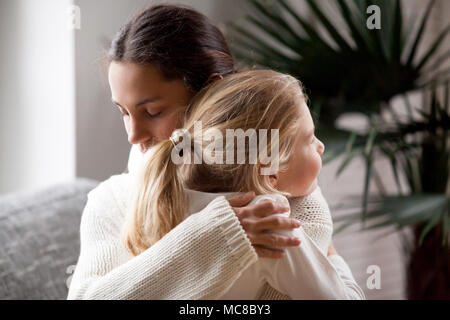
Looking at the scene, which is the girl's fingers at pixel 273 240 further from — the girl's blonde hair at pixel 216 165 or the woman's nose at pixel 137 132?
the woman's nose at pixel 137 132

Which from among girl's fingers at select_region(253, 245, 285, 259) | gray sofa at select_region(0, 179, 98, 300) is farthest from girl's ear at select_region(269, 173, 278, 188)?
gray sofa at select_region(0, 179, 98, 300)

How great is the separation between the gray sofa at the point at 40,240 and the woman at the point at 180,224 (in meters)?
0.41

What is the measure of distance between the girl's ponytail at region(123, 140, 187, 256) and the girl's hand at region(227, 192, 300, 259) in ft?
0.27

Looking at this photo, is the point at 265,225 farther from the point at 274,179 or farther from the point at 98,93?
the point at 98,93

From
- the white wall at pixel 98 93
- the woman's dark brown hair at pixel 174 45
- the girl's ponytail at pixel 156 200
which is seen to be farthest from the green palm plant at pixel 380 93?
the girl's ponytail at pixel 156 200

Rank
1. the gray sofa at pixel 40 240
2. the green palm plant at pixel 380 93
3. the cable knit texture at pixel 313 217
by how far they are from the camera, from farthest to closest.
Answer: the green palm plant at pixel 380 93 → the gray sofa at pixel 40 240 → the cable knit texture at pixel 313 217

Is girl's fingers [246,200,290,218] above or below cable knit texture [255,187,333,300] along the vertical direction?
above

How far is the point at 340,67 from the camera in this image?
5.47 feet

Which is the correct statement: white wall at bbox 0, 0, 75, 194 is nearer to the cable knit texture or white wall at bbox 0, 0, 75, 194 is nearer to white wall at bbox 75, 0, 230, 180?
white wall at bbox 75, 0, 230, 180

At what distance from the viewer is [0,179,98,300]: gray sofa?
1.15 m

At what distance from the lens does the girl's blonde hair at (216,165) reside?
70cm

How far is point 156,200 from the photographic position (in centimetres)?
69

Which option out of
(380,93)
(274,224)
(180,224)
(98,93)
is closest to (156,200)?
(180,224)
